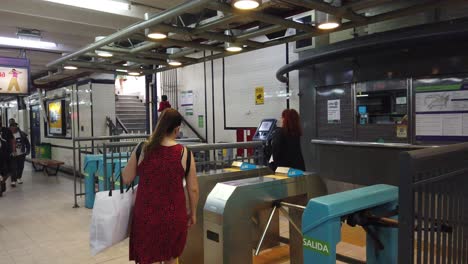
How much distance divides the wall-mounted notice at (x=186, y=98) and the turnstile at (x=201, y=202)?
4.76 meters

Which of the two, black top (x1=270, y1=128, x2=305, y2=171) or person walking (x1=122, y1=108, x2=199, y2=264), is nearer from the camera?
person walking (x1=122, y1=108, x2=199, y2=264)

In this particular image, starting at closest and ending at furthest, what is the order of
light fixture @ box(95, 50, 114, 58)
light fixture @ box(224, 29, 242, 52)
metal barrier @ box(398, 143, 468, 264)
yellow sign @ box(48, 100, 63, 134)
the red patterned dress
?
metal barrier @ box(398, 143, 468, 264)
the red patterned dress
light fixture @ box(224, 29, 242, 52)
light fixture @ box(95, 50, 114, 58)
yellow sign @ box(48, 100, 63, 134)

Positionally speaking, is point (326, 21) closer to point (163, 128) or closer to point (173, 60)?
point (163, 128)

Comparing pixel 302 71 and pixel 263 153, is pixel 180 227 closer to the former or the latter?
pixel 263 153

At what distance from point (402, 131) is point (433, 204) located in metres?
3.44

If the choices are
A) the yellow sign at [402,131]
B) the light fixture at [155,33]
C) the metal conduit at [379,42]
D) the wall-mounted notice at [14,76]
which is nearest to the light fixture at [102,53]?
the light fixture at [155,33]

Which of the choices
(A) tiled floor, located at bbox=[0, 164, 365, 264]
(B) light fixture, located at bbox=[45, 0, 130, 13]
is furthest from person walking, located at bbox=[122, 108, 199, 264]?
(B) light fixture, located at bbox=[45, 0, 130, 13]

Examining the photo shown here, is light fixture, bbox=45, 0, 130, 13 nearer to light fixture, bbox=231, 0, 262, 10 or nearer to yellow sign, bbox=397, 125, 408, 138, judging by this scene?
light fixture, bbox=231, 0, 262, 10

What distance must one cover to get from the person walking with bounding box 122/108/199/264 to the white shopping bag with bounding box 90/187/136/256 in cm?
8

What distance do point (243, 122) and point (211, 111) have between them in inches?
38.8

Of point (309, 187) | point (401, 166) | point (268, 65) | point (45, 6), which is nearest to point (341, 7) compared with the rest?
point (309, 187)

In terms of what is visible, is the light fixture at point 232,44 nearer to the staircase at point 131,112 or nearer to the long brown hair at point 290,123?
the long brown hair at point 290,123

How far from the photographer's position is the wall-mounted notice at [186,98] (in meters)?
8.03

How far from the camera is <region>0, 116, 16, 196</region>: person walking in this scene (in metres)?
6.78
